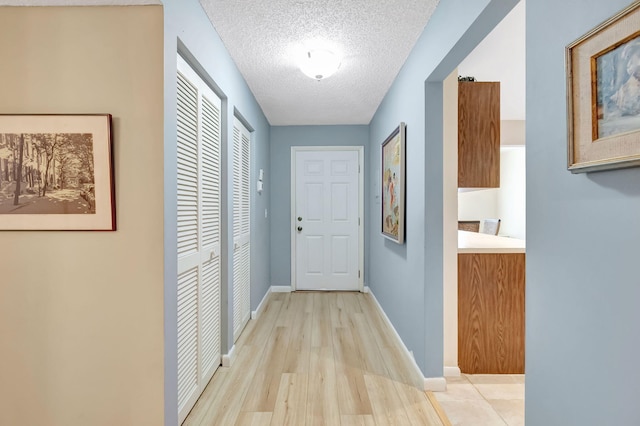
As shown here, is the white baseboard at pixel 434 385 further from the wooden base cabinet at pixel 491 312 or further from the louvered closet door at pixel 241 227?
the louvered closet door at pixel 241 227

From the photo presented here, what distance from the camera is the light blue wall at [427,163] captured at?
1.70 metres

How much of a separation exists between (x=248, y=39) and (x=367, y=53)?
890 mm

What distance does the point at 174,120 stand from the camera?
168 cm

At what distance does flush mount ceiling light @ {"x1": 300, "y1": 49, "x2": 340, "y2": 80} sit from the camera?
249 cm

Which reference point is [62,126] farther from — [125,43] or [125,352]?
[125,352]

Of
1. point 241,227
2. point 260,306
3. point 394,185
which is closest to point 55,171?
point 241,227

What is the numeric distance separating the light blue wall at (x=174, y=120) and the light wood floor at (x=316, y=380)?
1.10 feet

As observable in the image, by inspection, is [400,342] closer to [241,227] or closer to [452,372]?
[452,372]

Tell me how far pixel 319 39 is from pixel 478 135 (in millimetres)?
1308

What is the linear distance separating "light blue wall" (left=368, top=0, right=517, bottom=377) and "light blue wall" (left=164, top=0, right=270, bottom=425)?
137 centimetres

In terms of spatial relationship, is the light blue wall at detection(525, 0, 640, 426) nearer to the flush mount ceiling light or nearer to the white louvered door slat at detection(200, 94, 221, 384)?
the flush mount ceiling light

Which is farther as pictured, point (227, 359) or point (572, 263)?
point (227, 359)

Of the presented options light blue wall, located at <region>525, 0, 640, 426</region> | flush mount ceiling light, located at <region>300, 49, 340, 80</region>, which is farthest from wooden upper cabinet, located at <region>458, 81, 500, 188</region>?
light blue wall, located at <region>525, 0, 640, 426</region>

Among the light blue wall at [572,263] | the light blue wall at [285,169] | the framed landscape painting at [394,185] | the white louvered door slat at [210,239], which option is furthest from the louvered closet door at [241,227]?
the light blue wall at [572,263]
